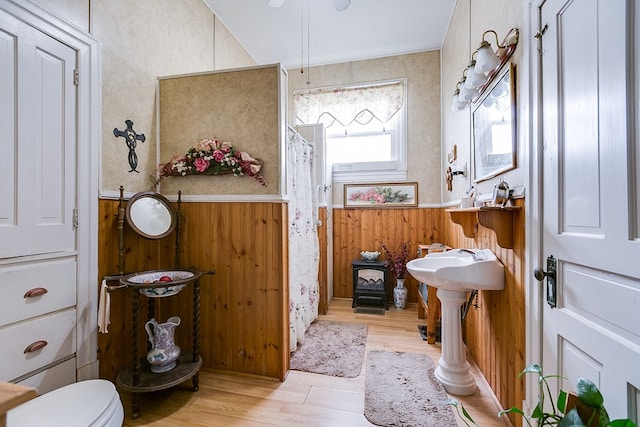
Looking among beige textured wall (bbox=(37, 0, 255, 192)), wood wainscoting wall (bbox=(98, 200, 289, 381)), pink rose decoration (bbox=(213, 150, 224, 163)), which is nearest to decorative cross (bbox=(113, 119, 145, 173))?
beige textured wall (bbox=(37, 0, 255, 192))

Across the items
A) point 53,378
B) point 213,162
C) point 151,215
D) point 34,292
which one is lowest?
point 53,378

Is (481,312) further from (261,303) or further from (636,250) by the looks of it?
(261,303)

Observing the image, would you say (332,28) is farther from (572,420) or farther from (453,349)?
(572,420)

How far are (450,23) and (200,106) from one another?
275 cm

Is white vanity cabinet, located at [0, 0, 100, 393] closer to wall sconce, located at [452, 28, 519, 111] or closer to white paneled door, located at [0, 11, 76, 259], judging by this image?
white paneled door, located at [0, 11, 76, 259]

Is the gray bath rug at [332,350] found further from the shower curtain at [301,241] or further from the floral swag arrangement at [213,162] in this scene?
the floral swag arrangement at [213,162]

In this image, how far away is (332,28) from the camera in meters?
3.12

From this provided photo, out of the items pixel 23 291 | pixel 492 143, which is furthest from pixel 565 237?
pixel 23 291

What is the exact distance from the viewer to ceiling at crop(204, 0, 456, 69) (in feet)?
9.18

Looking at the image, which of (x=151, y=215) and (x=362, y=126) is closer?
(x=151, y=215)

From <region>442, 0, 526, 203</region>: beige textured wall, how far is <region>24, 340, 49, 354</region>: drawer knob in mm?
2566

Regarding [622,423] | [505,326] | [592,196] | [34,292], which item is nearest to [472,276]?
[505,326]

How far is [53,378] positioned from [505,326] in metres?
2.51

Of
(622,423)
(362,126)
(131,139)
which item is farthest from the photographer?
(362,126)
